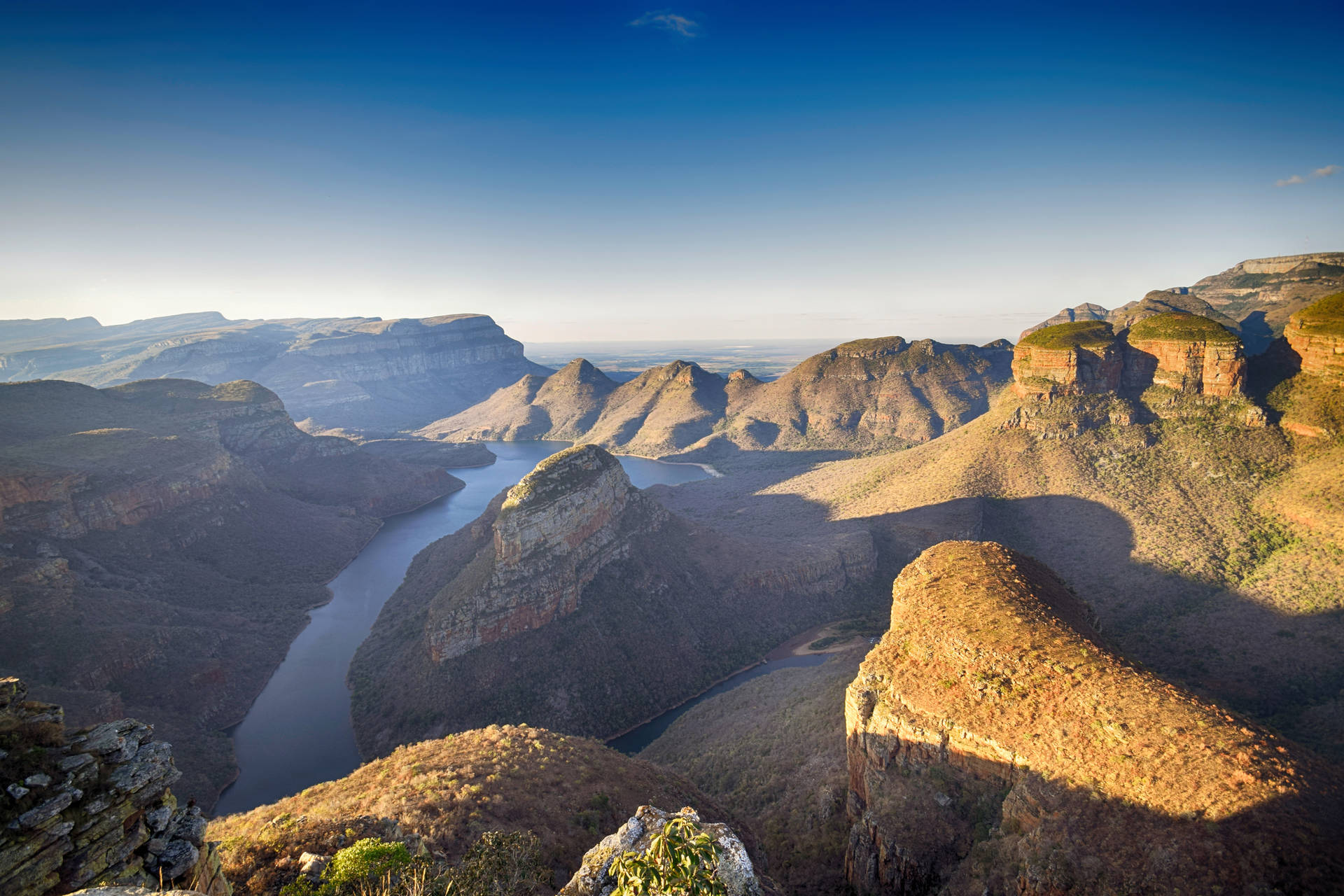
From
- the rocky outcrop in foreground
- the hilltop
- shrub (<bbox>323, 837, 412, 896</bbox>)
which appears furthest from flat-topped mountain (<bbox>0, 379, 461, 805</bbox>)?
shrub (<bbox>323, 837, 412, 896</bbox>)

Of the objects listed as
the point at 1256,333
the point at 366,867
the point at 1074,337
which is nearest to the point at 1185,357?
the point at 1074,337

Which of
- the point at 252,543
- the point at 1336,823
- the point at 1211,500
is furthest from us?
the point at 252,543

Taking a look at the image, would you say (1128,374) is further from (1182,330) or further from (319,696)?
(319,696)

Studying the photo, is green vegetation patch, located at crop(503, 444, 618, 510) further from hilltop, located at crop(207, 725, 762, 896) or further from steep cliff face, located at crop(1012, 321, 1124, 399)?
steep cliff face, located at crop(1012, 321, 1124, 399)

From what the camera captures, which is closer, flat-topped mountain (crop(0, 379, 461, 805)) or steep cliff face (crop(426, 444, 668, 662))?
flat-topped mountain (crop(0, 379, 461, 805))

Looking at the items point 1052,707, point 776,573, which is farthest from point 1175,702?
point 776,573

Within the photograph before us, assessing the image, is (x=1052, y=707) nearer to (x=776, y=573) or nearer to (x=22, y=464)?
(x=776, y=573)
